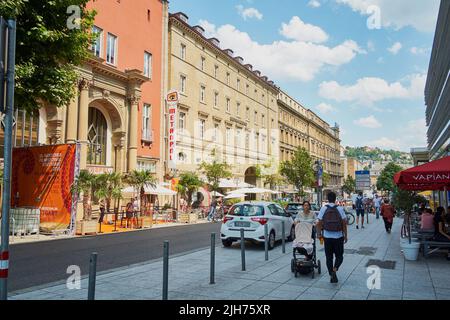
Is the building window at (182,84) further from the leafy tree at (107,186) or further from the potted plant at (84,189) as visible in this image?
the potted plant at (84,189)

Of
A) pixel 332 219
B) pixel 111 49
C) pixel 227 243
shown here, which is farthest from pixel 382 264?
pixel 111 49

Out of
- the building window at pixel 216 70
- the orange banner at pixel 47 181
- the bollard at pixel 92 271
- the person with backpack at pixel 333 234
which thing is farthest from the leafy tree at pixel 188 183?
the bollard at pixel 92 271

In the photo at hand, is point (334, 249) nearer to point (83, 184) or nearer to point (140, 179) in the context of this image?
point (83, 184)

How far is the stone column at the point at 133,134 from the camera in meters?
Answer: 27.0

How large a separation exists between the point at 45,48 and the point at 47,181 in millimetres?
9506

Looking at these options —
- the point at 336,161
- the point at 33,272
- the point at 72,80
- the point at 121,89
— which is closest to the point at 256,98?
the point at 121,89

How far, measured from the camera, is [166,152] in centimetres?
3091

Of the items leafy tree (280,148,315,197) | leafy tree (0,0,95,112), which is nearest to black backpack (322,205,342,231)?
leafy tree (0,0,95,112)

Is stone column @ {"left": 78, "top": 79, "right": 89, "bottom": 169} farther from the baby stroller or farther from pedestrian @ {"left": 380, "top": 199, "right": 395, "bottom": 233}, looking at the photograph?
the baby stroller

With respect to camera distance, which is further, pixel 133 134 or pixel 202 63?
pixel 202 63

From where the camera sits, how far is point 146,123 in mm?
29453
